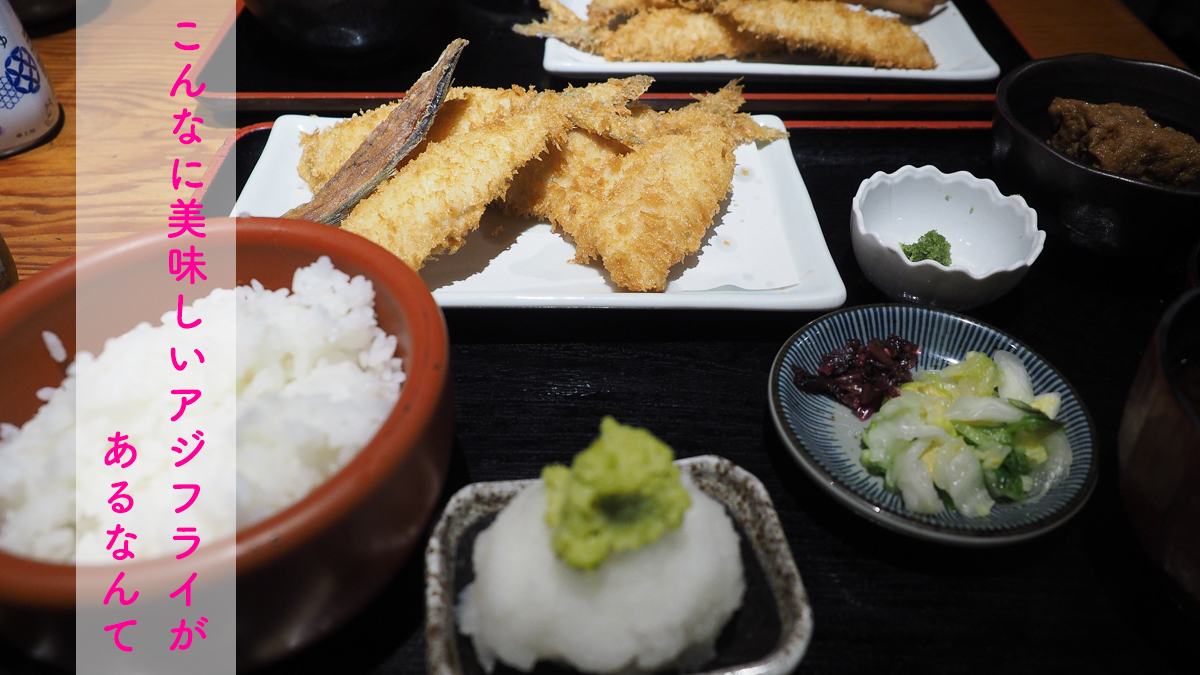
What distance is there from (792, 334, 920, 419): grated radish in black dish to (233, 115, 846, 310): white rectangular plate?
0.59 ft

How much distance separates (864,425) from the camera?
5.41 feet

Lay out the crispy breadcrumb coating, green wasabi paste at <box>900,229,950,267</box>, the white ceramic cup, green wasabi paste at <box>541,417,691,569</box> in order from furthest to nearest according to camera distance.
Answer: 1. the crispy breadcrumb coating
2. the white ceramic cup
3. green wasabi paste at <box>900,229,950,267</box>
4. green wasabi paste at <box>541,417,691,569</box>

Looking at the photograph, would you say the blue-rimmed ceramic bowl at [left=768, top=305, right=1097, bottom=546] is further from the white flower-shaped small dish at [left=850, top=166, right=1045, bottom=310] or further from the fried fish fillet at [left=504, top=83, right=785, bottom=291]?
the fried fish fillet at [left=504, top=83, right=785, bottom=291]

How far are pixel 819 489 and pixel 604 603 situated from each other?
0.65 metres

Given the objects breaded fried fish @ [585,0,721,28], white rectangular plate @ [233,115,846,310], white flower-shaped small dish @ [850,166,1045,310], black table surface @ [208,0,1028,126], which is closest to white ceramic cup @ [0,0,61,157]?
black table surface @ [208,0,1028,126]

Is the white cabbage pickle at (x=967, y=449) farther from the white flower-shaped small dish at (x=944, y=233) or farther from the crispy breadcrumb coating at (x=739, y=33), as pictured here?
the crispy breadcrumb coating at (x=739, y=33)

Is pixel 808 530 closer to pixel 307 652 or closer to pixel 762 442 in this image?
pixel 762 442

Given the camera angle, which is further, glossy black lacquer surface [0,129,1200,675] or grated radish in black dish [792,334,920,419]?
grated radish in black dish [792,334,920,419]

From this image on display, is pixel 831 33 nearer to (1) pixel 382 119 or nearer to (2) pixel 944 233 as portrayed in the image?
(2) pixel 944 233

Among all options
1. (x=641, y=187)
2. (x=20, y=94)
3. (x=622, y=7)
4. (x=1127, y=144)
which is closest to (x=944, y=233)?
(x=1127, y=144)

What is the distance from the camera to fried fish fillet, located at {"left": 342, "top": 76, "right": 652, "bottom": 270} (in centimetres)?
190

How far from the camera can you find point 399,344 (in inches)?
51.6

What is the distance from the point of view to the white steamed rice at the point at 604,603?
1054mm

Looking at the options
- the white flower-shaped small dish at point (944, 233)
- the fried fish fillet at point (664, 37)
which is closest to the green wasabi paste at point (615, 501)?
the white flower-shaped small dish at point (944, 233)
